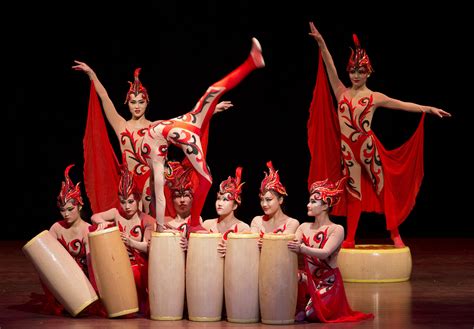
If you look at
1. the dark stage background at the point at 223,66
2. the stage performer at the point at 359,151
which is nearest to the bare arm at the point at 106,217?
the stage performer at the point at 359,151

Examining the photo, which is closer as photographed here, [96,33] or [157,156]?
[157,156]

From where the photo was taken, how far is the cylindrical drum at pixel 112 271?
559 centimetres

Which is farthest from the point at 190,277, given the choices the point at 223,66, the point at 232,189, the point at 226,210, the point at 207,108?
the point at 223,66

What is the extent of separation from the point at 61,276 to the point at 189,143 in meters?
1.03

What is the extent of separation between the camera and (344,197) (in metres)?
7.29

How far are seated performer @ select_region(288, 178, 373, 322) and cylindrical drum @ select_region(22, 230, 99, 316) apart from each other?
1181 mm

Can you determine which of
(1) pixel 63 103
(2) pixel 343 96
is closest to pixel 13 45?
(1) pixel 63 103

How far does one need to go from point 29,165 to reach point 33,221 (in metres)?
0.72

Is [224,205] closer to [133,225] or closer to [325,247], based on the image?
[133,225]

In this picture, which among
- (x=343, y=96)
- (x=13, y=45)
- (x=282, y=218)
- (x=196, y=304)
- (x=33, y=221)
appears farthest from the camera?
(x=33, y=221)

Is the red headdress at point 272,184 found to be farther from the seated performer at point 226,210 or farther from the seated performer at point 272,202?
the seated performer at point 226,210

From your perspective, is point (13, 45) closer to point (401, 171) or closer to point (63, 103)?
point (63, 103)

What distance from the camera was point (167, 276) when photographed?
555cm

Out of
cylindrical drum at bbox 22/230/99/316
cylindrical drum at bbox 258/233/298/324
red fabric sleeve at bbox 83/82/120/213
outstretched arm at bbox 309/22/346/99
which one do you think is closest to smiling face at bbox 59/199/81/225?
cylindrical drum at bbox 22/230/99/316
